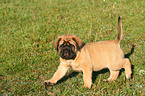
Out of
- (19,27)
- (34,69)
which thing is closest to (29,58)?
(34,69)

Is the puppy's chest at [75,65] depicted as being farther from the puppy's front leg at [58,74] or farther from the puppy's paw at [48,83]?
the puppy's paw at [48,83]

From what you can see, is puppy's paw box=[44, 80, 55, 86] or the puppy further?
puppy's paw box=[44, 80, 55, 86]

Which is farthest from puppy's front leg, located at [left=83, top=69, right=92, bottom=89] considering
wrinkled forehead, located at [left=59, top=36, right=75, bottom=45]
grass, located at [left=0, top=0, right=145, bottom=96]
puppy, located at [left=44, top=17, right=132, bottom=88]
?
wrinkled forehead, located at [left=59, top=36, right=75, bottom=45]

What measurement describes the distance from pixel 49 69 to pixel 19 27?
12.2 ft

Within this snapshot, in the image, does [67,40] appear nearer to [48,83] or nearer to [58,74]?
[58,74]

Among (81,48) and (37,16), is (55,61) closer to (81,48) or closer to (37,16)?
(81,48)

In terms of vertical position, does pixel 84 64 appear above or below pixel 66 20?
below

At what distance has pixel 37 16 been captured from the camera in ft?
31.2

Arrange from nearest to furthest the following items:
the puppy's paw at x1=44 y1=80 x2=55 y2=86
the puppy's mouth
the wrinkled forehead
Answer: the puppy's mouth, the wrinkled forehead, the puppy's paw at x1=44 y1=80 x2=55 y2=86

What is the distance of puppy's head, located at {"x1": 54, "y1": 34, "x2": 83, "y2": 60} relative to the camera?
3.89 metres

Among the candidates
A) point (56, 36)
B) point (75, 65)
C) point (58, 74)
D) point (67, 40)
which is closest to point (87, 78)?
point (75, 65)

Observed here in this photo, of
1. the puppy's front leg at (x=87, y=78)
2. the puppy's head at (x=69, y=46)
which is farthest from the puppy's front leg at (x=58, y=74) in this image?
the puppy's front leg at (x=87, y=78)

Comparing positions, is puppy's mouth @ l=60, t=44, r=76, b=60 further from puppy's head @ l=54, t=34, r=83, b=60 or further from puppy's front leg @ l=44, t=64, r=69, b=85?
puppy's front leg @ l=44, t=64, r=69, b=85

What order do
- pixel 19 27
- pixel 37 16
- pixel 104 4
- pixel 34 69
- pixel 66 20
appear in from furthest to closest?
→ pixel 104 4
pixel 37 16
pixel 66 20
pixel 19 27
pixel 34 69
